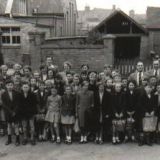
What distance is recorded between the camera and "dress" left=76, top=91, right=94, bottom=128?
8.86 m

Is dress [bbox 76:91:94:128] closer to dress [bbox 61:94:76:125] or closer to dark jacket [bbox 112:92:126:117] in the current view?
dress [bbox 61:94:76:125]

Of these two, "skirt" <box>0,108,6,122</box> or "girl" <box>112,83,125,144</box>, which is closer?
"girl" <box>112,83,125,144</box>

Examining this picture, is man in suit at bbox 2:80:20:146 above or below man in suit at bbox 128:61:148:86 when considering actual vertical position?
below

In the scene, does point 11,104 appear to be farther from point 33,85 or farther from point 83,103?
point 83,103

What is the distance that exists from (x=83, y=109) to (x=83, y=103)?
15 centimetres

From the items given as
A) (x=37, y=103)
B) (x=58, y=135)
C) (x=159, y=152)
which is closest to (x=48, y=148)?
(x=58, y=135)

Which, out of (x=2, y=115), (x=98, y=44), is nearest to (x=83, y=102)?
(x=2, y=115)

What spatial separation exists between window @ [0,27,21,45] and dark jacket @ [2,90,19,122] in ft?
52.2

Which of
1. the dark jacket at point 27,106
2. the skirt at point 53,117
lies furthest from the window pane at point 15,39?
the skirt at point 53,117

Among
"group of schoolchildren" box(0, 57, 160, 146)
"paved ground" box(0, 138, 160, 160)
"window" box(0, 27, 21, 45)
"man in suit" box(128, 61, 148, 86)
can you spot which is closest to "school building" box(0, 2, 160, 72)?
"window" box(0, 27, 21, 45)

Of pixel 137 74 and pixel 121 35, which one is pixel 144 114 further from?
pixel 121 35

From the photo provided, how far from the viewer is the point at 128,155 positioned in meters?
8.16

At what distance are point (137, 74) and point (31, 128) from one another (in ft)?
10.4

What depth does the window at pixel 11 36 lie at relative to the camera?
2455 cm
